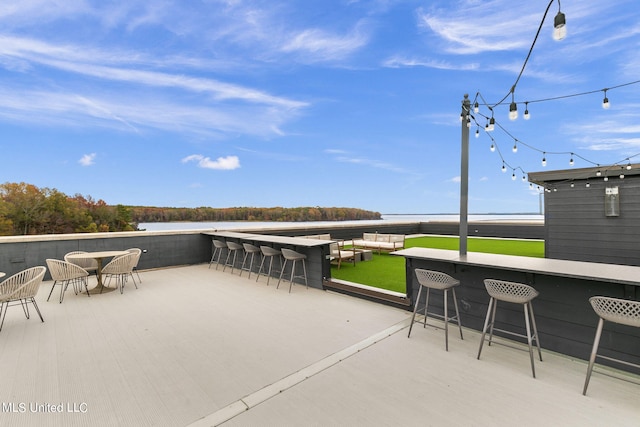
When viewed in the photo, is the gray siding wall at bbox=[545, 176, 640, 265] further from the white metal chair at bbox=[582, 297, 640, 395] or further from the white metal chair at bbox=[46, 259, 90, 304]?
the white metal chair at bbox=[46, 259, 90, 304]

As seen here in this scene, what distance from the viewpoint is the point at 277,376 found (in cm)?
224

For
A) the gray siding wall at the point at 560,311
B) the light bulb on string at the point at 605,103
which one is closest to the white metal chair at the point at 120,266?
the gray siding wall at the point at 560,311

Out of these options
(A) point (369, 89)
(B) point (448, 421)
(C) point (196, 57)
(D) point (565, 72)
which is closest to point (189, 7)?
(C) point (196, 57)

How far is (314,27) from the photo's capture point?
7855 millimetres

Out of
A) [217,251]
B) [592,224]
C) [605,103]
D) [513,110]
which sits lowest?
[217,251]

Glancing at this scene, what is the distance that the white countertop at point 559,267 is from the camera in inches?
Answer: 84.7

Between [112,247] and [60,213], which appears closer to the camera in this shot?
[112,247]

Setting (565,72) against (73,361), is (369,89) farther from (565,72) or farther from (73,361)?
(73,361)

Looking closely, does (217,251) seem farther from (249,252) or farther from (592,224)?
(592,224)

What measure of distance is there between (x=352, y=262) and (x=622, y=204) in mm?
5803

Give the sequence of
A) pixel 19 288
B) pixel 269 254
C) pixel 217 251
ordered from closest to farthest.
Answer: pixel 19 288 < pixel 269 254 < pixel 217 251

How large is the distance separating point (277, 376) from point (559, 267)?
103 inches

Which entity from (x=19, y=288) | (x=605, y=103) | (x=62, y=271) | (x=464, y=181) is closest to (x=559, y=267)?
(x=464, y=181)

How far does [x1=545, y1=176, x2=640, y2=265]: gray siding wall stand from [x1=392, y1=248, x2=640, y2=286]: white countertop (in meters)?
4.48
